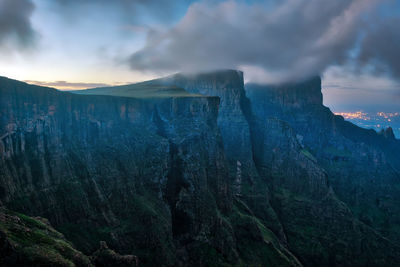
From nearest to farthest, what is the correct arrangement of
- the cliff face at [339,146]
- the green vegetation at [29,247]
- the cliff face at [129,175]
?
the green vegetation at [29,247] → the cliff face at [129,175] → the cliff face at [339,146]

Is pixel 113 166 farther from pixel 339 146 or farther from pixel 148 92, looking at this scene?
pixel 339 146

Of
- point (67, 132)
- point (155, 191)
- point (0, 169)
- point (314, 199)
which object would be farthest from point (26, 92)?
point (314, 199)

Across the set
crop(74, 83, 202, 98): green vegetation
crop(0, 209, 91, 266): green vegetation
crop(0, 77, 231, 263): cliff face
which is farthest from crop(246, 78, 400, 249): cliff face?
crop(0, 209, 91, 266): green vegetation

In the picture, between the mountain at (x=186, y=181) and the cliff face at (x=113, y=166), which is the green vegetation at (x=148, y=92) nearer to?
the mountain at (x=186, y=181)

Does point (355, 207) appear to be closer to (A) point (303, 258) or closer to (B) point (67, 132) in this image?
(A) point (303, 258)

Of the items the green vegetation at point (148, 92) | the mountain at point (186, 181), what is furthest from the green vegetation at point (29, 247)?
the green vegetation at point (148, 92)

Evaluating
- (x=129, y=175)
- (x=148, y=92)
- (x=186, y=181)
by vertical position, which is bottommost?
(x=186, y=181)

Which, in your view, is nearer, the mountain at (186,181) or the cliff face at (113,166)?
the cliff face at (113,166)

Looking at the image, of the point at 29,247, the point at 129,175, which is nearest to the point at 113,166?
the point at 129,175
